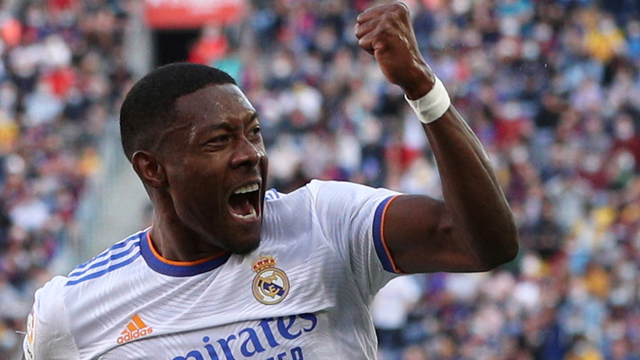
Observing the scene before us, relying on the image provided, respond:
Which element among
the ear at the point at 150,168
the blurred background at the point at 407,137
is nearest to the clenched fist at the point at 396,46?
the ear at the point at 150,168

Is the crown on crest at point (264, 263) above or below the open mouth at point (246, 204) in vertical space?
below

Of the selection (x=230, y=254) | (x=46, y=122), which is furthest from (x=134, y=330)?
(x=46, y=122)

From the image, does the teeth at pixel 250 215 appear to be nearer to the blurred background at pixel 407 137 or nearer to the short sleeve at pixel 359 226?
the short sleeve at pixel 359 226

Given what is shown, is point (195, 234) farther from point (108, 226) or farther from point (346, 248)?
point (108, 226)

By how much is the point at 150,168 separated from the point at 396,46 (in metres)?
1.05

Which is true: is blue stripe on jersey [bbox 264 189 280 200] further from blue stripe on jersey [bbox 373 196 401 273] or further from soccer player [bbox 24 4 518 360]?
blue stripe on jersey [bbox 373 196 401 273]

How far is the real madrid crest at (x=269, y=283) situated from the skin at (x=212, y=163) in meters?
0.07

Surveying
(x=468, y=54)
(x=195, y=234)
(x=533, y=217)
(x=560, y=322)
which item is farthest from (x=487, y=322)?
(x=195, y=234)

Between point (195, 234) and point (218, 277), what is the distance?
7.1 inches

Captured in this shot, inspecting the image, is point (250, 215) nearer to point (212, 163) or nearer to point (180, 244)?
point (212, 163)

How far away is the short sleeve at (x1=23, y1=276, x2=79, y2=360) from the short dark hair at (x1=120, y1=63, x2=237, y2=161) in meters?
0.58

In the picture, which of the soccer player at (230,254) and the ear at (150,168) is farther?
the ear at (150,168)

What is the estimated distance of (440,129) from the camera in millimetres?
3295

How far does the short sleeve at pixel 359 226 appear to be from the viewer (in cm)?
367
